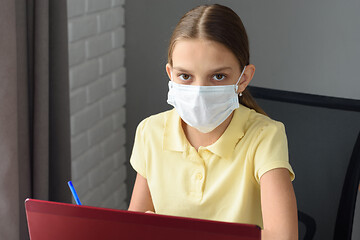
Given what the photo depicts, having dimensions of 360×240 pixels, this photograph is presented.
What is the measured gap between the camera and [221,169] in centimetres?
122

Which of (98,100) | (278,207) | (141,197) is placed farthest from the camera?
(98,100)

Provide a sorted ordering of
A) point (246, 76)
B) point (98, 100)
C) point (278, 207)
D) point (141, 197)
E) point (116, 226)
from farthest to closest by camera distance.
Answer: point (98, 100) < point (141, 197) < point (246, 76) < point (278, 207) < point (116, 226)

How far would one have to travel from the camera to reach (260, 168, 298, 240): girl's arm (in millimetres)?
1065

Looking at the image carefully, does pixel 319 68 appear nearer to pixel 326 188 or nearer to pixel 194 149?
pixel 326 188

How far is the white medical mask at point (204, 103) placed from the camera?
3.73 feet

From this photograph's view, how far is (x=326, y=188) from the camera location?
58.0 inches

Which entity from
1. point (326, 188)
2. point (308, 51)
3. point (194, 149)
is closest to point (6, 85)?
point (194, 149)

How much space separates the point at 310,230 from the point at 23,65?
0.97 meters

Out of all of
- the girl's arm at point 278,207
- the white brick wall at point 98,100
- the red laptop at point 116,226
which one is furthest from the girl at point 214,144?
the white brick wall at point 98,100

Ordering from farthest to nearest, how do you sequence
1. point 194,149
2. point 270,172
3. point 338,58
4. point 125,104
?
point 125,104 < point 338,58 < point 194,149 < point 270,172

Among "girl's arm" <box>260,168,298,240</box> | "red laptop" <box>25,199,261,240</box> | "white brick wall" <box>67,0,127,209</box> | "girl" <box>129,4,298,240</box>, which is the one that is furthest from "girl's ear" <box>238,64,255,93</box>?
"white brick wall" <box>67,0,127,209</box>

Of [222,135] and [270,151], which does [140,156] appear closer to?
[222,135]

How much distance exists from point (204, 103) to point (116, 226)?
468 mm

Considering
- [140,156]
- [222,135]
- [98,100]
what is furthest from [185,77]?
[98,100]
